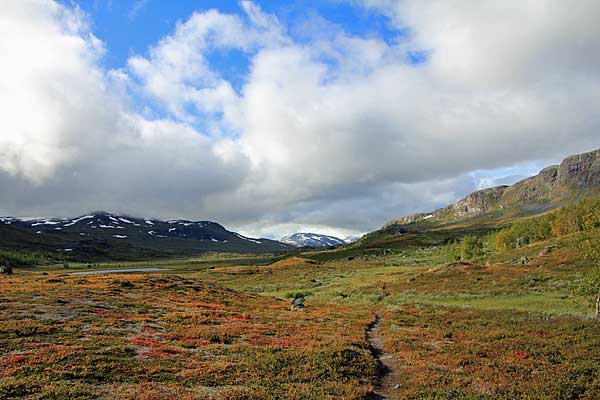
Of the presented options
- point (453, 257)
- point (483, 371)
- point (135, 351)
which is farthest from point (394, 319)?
point (453, 257)

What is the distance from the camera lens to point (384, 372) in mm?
22766

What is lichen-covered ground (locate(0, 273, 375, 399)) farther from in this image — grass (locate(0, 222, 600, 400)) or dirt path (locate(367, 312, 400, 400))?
dirt path (locate(367, 312, 400, 400))

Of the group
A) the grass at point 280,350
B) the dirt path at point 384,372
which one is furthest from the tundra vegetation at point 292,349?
the dirt path at point 384,372

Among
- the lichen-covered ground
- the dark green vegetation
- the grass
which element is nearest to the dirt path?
the dark green vegetation

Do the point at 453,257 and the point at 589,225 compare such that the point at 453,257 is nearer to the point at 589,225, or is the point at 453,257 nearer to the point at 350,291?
the point at 350,291

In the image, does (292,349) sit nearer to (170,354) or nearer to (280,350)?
(280,350)

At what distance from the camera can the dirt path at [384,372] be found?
18.7 meters

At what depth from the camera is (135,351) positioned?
953 inches

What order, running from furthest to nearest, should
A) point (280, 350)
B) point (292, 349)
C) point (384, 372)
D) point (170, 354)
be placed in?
1. point (292, 349)
2. point (280, 350)
3. point (170, 354)
4. point (384, 372)

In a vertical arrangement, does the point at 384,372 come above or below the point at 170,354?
below

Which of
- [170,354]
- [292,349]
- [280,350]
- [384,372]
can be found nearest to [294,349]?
[292,349]

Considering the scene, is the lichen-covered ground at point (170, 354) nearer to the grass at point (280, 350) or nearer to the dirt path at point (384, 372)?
the grass at point (280, 350)

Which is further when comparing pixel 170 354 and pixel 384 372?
pixel 170 354

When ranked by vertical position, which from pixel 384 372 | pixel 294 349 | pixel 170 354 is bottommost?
pixel 384 372
